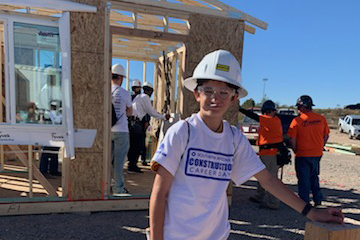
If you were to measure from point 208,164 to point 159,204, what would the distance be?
1.12 ft

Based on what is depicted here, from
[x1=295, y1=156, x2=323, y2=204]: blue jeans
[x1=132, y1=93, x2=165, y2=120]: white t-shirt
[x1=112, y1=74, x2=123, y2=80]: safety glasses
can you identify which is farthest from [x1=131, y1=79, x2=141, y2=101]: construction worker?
[x1=295, y1=156, x2=323, y2=204]: blue jeans

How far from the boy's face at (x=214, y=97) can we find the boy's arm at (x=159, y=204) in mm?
413

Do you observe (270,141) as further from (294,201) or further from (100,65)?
(294,201)

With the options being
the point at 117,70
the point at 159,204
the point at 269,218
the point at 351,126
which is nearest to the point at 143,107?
the point at 117,70

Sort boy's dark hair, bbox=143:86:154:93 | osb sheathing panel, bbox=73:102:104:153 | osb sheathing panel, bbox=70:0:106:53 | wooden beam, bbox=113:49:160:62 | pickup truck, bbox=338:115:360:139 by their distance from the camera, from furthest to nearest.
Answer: pickup truck, bbox=338:115:360:139
wooden beam, bbox=113:49:160:62
boy's dark hair, bbox=143:86:154:93
osb sheathing panel, bbox=73:102:104:153
osb sheathing panel, bbox=70:0:106:53

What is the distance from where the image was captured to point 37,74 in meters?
4.27

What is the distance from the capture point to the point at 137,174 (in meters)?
6.87

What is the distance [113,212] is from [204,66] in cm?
389

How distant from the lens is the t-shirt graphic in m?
1.47

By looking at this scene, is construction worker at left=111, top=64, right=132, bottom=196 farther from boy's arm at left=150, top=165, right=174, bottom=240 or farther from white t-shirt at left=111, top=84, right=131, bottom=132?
boy's arm at left=150, top=165, right=174, bottom=240

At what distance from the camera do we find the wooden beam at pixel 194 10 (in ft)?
14.8

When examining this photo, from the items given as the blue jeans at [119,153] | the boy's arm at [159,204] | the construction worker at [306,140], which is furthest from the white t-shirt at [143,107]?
the boy's arm at [159,204]

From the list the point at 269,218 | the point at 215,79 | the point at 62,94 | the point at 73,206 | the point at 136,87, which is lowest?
the point at 269,218

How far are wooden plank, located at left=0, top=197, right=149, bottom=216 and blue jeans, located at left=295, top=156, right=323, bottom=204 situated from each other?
293 cm
